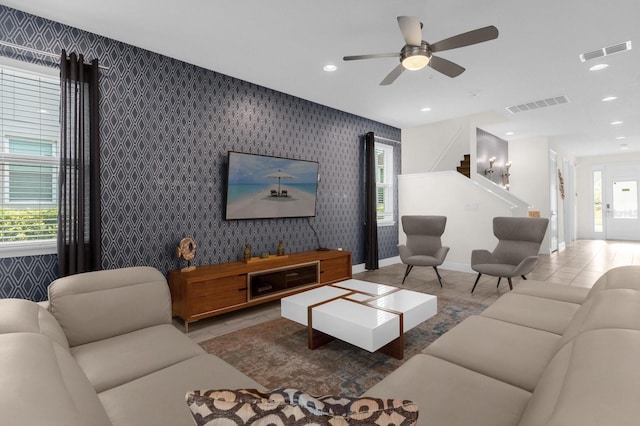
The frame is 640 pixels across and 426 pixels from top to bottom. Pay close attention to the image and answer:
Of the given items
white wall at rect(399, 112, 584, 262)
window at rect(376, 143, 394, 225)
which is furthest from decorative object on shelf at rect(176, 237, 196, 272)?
white wall at rect(399, 112, 584, 262)

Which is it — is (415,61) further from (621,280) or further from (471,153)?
(471,153)

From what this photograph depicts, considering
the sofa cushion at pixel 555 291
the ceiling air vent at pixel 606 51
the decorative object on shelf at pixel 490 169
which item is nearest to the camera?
the sofa cushion at pixel 555 291

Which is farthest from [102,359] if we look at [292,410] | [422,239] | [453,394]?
[422,239]

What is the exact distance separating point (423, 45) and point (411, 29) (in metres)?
0.28

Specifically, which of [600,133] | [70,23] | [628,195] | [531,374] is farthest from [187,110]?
[628,195]

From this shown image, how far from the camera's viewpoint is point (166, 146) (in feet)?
11.5

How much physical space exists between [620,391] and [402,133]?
681 cm

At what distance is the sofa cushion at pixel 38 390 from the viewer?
0.58 m

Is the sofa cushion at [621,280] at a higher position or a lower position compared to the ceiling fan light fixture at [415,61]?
lower

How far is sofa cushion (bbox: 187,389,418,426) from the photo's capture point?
1.88ft

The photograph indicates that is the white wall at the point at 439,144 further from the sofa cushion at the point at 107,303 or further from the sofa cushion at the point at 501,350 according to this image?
the sofa cushion at the point at 107,303

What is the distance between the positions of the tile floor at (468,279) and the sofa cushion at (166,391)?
1.64 meters

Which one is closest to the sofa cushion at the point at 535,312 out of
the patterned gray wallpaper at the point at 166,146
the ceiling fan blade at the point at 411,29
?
the ceiling fan blade at the point at 411,29

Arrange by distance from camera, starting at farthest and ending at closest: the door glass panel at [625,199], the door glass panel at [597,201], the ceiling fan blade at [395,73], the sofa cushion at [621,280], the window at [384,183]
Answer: the door glass panel at [597,201]
the door glass panel at [625,199]
the window at [384,183]
the ceiling fan blade at [395,73]
the sofa cushion at [621,280]
